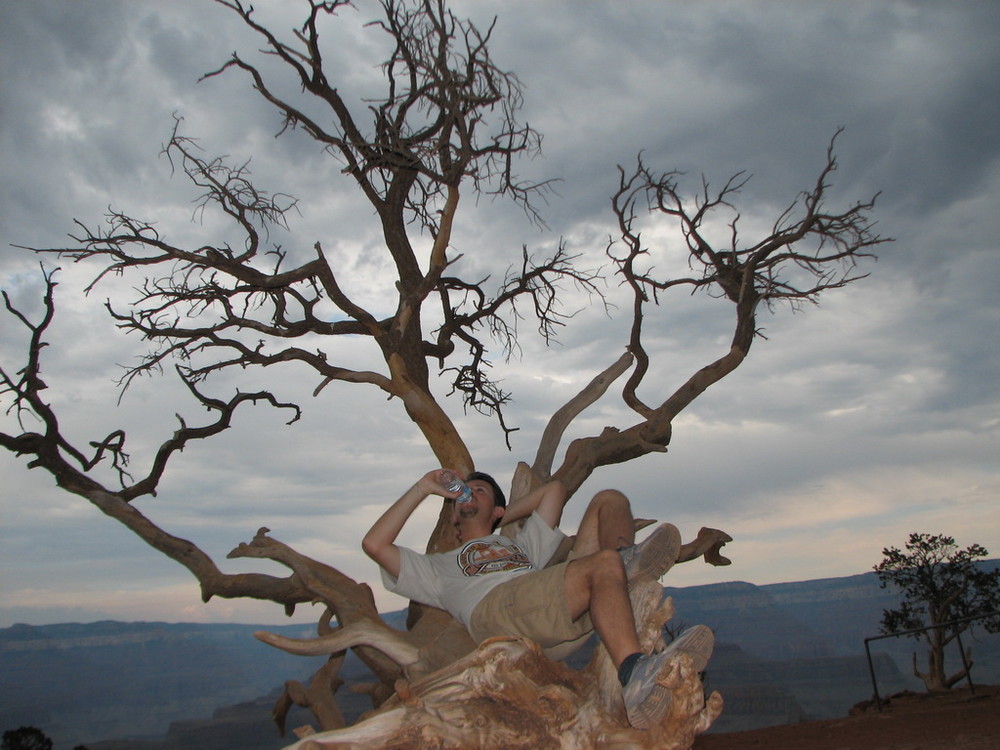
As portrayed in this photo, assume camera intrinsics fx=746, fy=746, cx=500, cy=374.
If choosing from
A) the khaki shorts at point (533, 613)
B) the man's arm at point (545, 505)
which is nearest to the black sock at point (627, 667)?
the khaki shorts at point (533, 613)

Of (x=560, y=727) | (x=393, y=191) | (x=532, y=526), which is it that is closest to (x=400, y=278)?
(x=393, y=191)

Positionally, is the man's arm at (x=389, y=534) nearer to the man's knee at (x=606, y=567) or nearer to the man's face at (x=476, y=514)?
the man's face at (x=476, y=514)

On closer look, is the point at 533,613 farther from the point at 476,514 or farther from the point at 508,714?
the point at 476,514

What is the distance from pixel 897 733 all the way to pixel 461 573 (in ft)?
19.1

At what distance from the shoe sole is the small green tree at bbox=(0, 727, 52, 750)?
45.0 ft

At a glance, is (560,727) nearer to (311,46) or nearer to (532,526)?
(532,526)

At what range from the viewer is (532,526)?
12.8ft

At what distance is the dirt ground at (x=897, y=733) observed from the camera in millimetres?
6079

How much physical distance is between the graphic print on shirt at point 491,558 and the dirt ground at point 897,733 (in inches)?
165

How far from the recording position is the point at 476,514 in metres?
3.88

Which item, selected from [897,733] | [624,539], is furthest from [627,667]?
[897,733]

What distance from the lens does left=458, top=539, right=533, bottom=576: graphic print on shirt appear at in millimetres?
3516

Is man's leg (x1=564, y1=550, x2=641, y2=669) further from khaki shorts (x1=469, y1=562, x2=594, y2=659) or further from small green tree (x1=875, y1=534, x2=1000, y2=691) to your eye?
small green tree (x1=875, y1=534, x2=1000, y2=691)

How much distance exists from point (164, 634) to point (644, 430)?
347 feet
